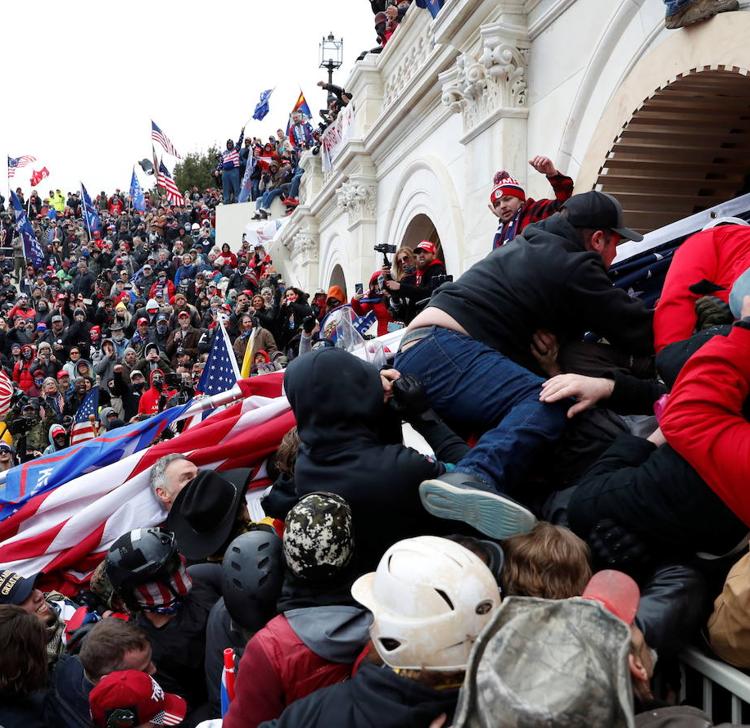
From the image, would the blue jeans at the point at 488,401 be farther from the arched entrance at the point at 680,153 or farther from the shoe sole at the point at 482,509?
the arched entrance at the point at 680,153

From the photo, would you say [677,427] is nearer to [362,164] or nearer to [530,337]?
[530,337]

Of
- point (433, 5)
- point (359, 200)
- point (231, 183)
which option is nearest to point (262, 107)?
point (231, 183)

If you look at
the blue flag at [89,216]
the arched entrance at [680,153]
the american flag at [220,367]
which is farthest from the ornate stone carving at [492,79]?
the blue flag at [89,216]

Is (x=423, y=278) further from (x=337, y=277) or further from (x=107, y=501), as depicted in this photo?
(x=337, y=277)

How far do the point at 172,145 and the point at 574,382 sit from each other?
31.6m

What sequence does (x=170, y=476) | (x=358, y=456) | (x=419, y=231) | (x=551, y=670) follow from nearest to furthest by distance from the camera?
(x=551, y=670) < (x=358, y=456) < (x=170, y=476) < (x=419, y=231)

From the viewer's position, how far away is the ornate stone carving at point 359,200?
1377 cm

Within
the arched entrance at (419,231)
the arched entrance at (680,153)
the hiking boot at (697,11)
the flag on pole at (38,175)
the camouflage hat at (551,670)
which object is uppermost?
the flag on pole at (38,175)

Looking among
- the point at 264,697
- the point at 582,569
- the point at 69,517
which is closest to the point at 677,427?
the point at 582,569

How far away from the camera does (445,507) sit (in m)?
2.30

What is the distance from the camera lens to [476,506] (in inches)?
87.2

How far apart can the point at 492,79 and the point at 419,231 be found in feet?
14.8

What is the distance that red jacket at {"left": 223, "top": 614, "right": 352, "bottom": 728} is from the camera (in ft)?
7.25

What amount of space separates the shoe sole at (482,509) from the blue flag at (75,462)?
3861 millimetres
